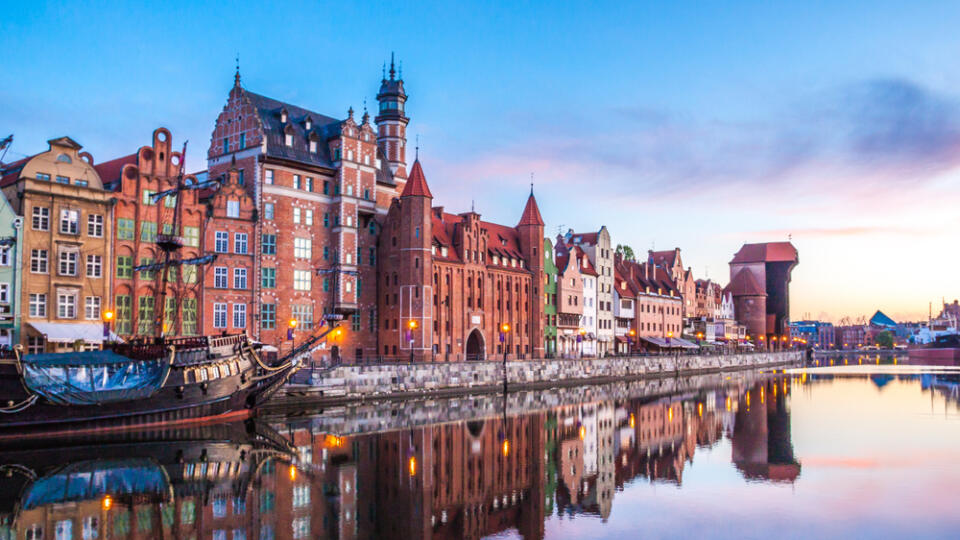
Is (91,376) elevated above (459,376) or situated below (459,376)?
above

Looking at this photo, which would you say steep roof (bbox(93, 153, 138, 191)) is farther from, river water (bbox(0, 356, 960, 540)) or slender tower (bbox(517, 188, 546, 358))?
slender tower (bbox(517, 188, 546, 358))

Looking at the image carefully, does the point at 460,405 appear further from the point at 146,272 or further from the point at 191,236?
the point at 146,272

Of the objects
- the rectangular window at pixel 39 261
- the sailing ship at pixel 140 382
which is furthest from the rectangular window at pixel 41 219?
the sailing ship at pixel 140 382

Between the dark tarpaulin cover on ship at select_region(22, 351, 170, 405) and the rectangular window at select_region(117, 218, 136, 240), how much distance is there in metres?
14.4

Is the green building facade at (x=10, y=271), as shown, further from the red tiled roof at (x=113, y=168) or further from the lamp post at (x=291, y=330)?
the lamp post at (x=291, y=330)

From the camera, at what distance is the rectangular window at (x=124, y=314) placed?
6034cm

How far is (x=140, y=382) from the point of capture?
157 ft

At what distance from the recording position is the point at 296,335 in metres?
71.1

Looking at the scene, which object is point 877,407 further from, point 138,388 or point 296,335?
point 138,388

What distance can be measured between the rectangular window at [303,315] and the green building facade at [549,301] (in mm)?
34917

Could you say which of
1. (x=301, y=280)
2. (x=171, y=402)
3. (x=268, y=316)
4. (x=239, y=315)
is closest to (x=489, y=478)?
(x=171, y=402)

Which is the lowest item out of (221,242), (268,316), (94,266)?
(268,316)

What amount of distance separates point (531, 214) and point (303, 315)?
34363 millimetres

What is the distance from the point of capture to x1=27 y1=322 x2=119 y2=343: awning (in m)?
55.4
